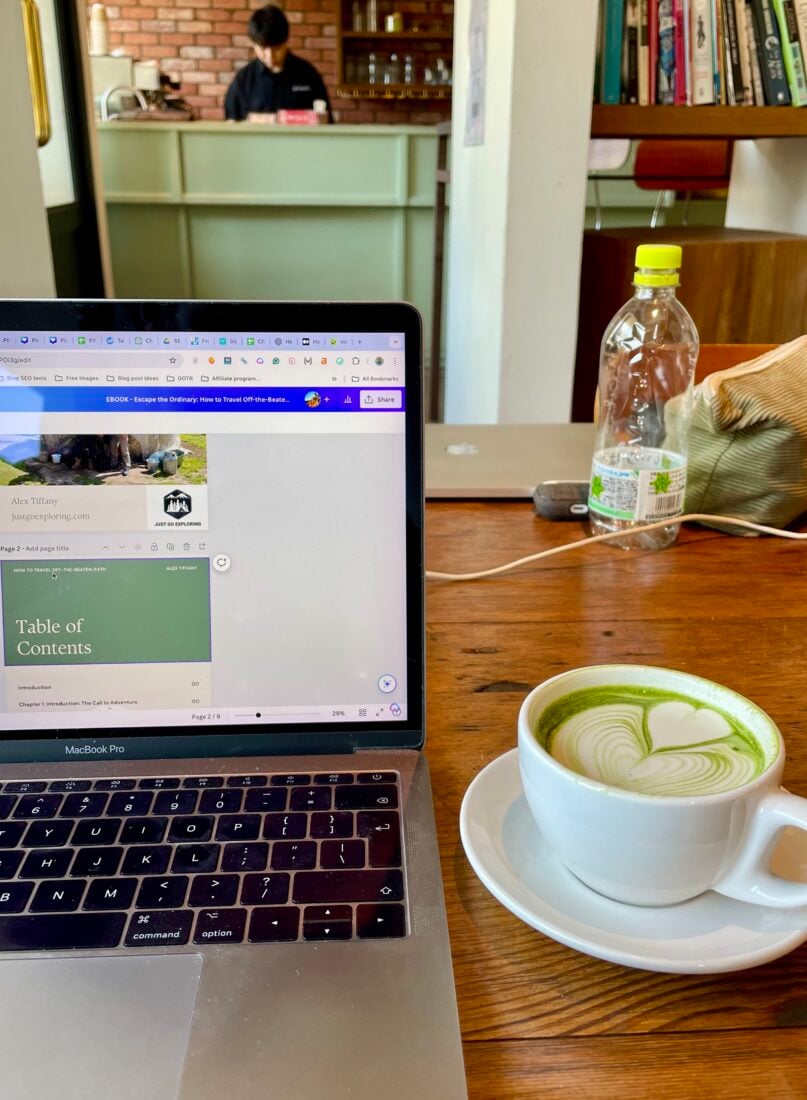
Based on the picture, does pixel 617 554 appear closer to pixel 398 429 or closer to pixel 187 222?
pixel 398 429

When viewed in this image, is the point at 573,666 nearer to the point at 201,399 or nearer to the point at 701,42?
the point at 201,399

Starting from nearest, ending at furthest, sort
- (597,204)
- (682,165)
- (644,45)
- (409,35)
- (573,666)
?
(573,666) → (644,45) → (682,165) → (597,204) → (409,35)

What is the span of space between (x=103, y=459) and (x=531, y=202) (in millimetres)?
1675

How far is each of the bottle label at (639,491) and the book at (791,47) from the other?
153cm

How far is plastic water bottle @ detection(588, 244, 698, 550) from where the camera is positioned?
0.78m

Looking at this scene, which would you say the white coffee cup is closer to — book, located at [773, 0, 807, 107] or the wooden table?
the wooden table

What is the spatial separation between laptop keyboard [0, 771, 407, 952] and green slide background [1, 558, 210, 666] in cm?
6

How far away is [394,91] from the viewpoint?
5492 millimetres

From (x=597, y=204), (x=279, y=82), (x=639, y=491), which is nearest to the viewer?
(x=639, y=491)

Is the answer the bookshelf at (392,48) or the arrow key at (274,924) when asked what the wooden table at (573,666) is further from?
the bookshelf at (392,48)

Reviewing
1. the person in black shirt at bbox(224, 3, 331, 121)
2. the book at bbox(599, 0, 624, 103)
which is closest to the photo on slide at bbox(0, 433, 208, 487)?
the book at bbox(599, 0, 624, 103)

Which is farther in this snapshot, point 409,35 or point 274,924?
point 409,35

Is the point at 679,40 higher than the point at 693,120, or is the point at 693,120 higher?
the point at 679,40

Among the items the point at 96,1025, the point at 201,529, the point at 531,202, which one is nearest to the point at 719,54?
the point at 531,202
